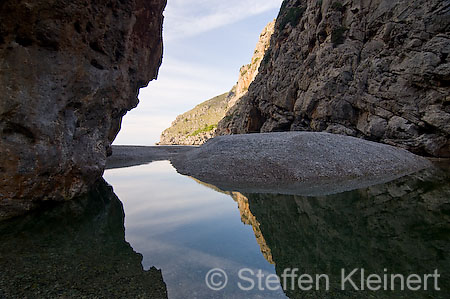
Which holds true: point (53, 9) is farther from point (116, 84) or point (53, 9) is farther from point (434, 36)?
point (434, 36)

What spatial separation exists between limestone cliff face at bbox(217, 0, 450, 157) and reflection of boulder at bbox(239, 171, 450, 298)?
52.1 ft

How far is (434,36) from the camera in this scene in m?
21.8

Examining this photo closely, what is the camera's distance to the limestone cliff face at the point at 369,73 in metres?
21.4

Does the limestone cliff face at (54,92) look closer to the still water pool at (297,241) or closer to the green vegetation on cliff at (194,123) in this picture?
the still water pool at (297,241)

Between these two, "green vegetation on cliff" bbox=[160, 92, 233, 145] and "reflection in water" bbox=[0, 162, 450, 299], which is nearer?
"reflection in water" bbox=[0, 162, 450, 299]

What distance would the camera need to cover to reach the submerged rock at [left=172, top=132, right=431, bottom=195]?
12.1 metres

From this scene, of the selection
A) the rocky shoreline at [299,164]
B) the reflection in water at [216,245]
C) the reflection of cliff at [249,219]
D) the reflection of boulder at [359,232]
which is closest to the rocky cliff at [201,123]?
the rocky shoreline at [299,164]

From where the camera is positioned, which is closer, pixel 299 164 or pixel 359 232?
pixel 359 232

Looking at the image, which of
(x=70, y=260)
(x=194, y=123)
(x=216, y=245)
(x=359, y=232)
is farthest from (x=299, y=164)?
(x=194, y=123)

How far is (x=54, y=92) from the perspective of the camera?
7789 mm

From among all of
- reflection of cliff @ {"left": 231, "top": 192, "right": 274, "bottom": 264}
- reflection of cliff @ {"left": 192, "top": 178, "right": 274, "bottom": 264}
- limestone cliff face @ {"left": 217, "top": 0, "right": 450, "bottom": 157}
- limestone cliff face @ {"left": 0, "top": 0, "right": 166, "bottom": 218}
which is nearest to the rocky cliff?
limestone cliff face @ {"left": 217, "top": 0, "right": 450, "bottom": 157}

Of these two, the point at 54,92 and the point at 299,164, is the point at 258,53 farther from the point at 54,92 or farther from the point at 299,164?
the point at 54,92

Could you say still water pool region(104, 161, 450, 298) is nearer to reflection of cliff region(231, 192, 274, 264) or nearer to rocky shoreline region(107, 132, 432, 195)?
reflection of cliff region(231, 192, 274, 264)

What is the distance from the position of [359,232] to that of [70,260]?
21.6 ft
